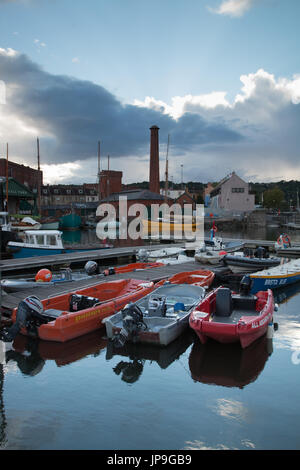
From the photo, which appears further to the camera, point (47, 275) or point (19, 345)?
point (47, 275)

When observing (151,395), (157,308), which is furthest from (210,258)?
(151,395)

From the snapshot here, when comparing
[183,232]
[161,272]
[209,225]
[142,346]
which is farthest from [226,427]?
[209,225]

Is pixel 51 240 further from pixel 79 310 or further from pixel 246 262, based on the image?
pixel 79 310

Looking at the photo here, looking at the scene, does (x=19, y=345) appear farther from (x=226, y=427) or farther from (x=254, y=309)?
(x=254, y=309)

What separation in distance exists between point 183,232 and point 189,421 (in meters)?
40.1

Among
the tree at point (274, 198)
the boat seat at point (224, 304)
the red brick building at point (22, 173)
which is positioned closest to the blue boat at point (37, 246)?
the boat seat at point (224, 304)

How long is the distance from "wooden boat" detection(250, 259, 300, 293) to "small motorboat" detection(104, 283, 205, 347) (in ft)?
15.4

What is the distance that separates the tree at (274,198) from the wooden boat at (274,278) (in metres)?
90.5

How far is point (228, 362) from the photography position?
9344 mm

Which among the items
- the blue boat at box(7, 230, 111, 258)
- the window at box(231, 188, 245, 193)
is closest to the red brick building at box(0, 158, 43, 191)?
the window at box(231, 188, 245, 193)

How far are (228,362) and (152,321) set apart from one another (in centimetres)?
257

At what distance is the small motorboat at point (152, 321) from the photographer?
381 inches
